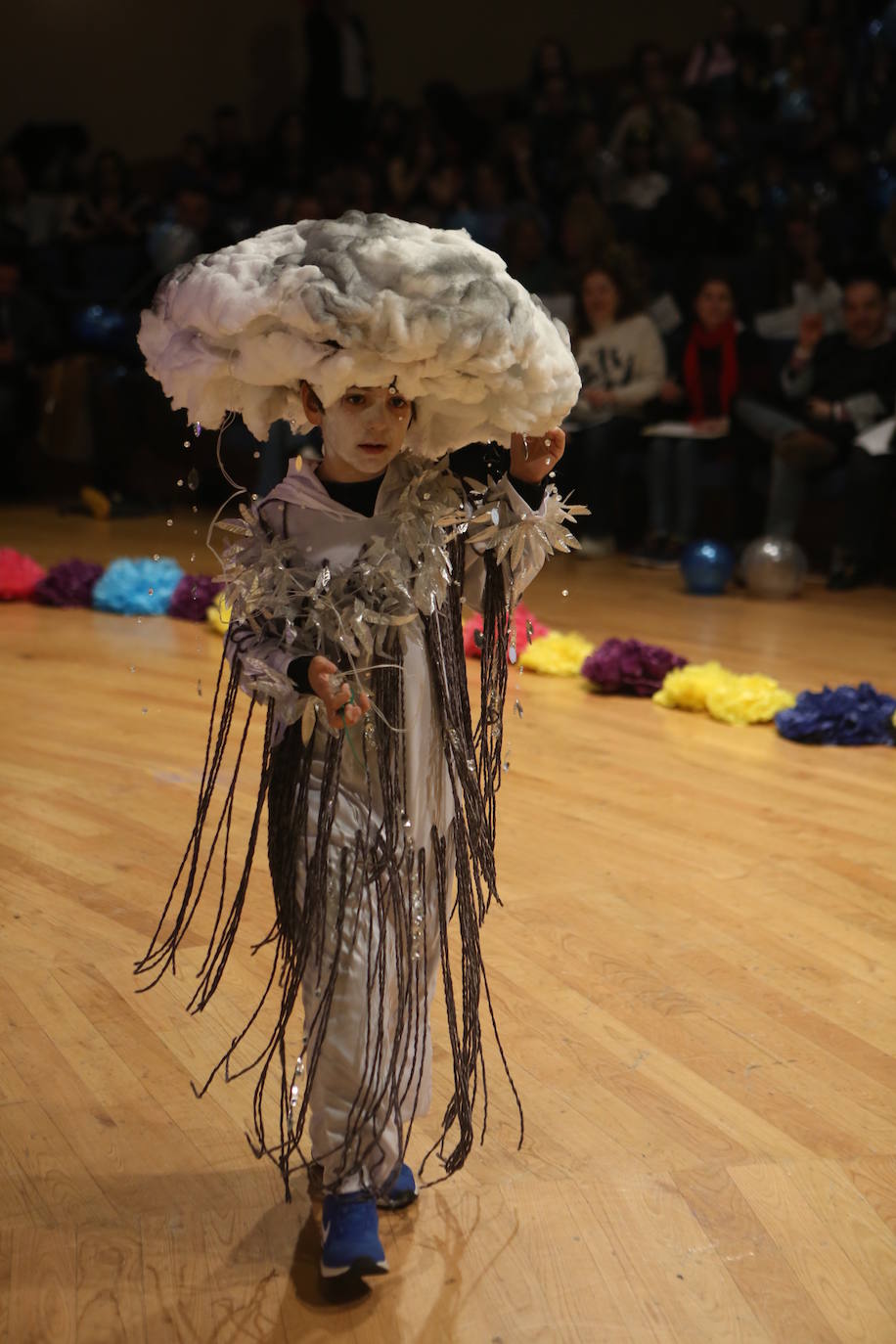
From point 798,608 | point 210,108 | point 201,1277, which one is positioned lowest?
point 201,1277

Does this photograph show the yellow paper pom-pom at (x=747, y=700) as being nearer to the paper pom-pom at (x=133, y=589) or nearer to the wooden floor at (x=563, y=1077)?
the wooden floor at (x=563, y=1077)

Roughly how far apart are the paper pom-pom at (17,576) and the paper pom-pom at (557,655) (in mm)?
1894

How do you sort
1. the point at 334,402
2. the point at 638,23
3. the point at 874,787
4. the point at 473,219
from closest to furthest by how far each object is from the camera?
the point at 334,402
the point at 874,787
the point at 473,219
the point at 638,23

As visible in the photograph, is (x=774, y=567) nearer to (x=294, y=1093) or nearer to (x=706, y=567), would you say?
(x=706, y=567)

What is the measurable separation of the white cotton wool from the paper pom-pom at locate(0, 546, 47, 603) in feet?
12.2

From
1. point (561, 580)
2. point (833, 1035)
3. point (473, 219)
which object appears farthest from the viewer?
point (473, 219)

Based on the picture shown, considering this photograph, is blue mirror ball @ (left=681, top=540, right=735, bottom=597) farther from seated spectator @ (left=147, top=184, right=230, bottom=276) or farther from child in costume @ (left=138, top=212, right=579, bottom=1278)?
child in costume @ (left=138, top=212, right=579, bottom=1278)

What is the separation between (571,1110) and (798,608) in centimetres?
346

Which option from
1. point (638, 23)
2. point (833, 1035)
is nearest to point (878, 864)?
point (833, 1035)

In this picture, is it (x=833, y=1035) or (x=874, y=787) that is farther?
(x=874, y=787)

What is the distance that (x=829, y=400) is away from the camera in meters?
5.76

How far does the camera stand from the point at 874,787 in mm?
3355

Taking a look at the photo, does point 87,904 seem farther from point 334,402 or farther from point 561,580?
point 561,580

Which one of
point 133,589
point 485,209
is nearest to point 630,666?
point 133,589
